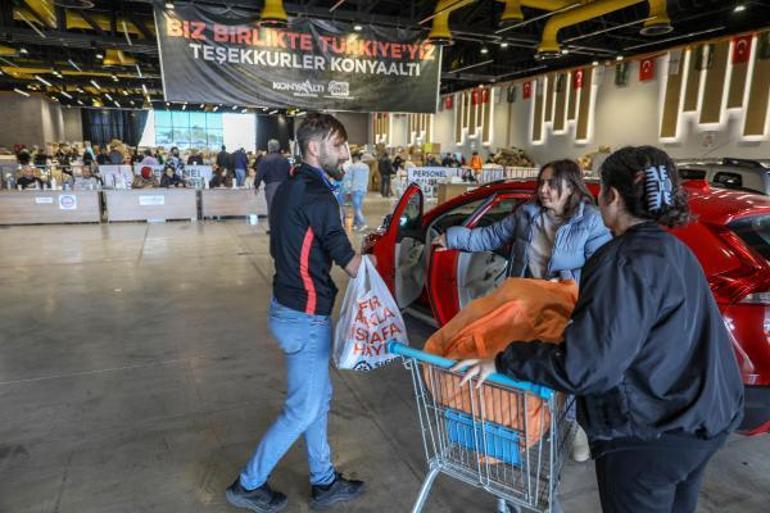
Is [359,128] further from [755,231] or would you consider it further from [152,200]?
[755,231]

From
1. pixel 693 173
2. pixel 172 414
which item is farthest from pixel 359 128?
pixel 172 414

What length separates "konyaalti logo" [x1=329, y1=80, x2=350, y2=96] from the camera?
779 centimetres

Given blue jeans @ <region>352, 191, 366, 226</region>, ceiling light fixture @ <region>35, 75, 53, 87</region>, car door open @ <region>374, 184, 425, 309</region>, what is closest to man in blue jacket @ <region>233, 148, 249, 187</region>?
blue jeans @ <region>352, 191, 366, 226</region>

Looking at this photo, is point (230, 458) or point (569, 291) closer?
point (569, 291)

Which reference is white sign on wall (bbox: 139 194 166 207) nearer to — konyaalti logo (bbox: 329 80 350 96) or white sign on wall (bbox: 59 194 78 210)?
white sign on wall (bbox: 59 194 78 210)

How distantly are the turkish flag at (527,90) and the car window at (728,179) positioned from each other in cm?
1217

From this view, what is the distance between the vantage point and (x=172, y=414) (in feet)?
10.7

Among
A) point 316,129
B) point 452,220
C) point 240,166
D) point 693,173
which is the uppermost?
point 316,129

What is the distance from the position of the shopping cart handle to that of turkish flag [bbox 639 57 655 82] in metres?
14.1

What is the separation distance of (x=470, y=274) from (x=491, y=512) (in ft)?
6.25

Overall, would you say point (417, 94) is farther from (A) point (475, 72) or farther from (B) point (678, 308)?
(A) point (475, 72)

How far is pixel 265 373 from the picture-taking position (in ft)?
12.7

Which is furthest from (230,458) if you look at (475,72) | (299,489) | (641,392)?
(475,72)

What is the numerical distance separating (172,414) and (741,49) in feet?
41.6
